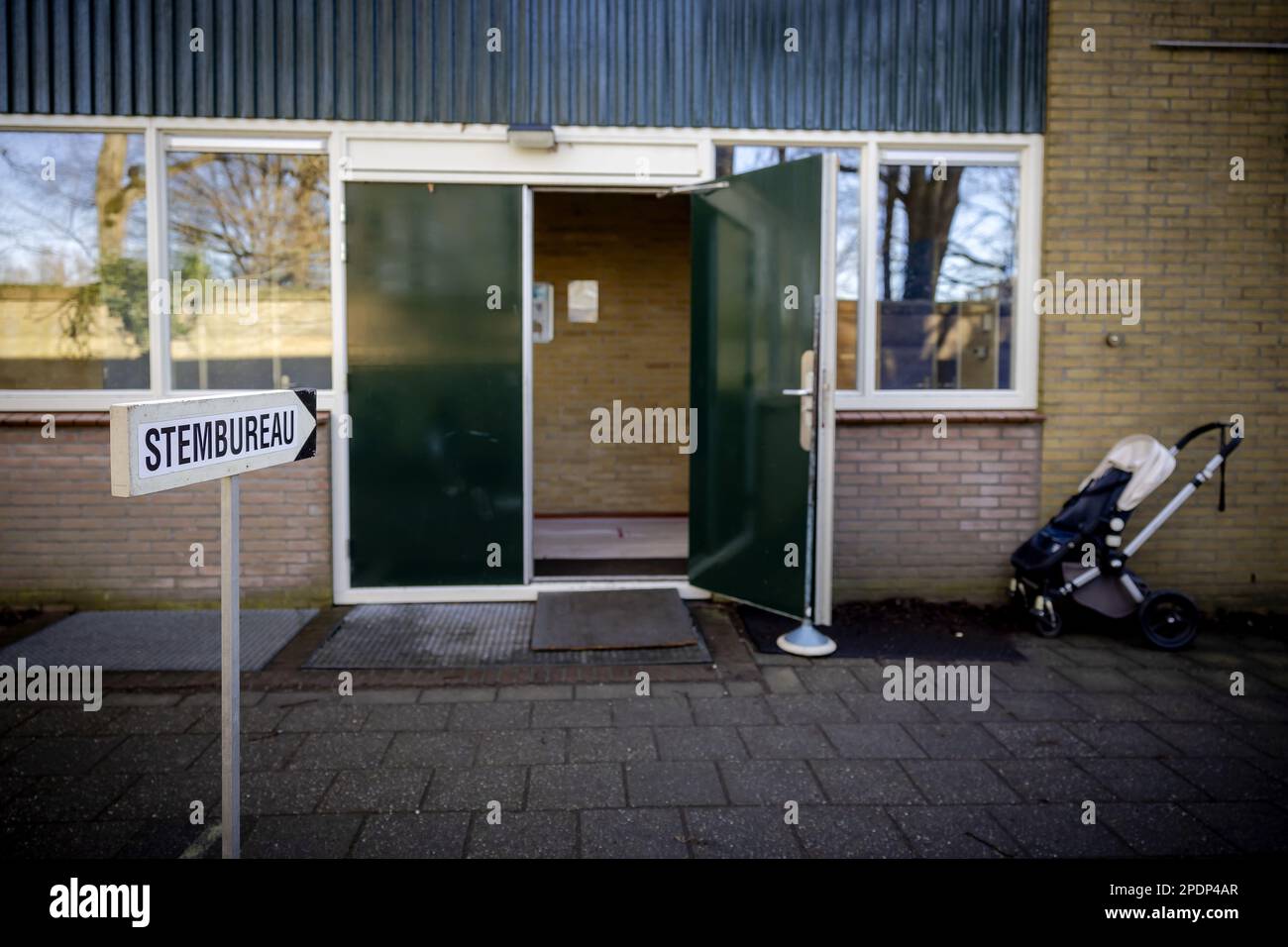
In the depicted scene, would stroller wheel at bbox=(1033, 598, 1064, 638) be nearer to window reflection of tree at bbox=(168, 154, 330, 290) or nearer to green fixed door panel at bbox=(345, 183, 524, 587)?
green fixed door panel at bbox=(345, 183, 524, 587)

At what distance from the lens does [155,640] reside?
526 cm

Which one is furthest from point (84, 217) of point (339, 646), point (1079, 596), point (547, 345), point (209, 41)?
point (1079, 596)

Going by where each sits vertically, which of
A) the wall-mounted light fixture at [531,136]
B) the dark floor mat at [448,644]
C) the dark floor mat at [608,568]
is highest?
the wall-mounted light fixture at [531,136]

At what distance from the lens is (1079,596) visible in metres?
5.39

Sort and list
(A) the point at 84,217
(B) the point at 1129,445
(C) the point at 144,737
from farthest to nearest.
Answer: (A) the point at 84,217 → (B) the point at 1129,445 → (C) the point at 144,737

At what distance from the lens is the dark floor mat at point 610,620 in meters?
5.20

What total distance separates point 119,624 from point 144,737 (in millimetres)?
1842

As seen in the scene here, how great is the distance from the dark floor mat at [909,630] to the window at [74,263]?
14.3 ft

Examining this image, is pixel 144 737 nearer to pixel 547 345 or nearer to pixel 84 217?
pixel 84 217

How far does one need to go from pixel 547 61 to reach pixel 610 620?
3602 millimetres

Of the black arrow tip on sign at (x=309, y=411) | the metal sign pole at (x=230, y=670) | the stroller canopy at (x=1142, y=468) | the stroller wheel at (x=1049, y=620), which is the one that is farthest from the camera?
the stroller wheel at (x=1049, y=620)

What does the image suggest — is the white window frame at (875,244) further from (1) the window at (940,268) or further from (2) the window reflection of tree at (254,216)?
(2) the window reflection of tree at (254,216)

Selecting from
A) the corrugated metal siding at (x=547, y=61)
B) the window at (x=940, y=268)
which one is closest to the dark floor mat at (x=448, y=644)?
the window at (x=940, y=268)
